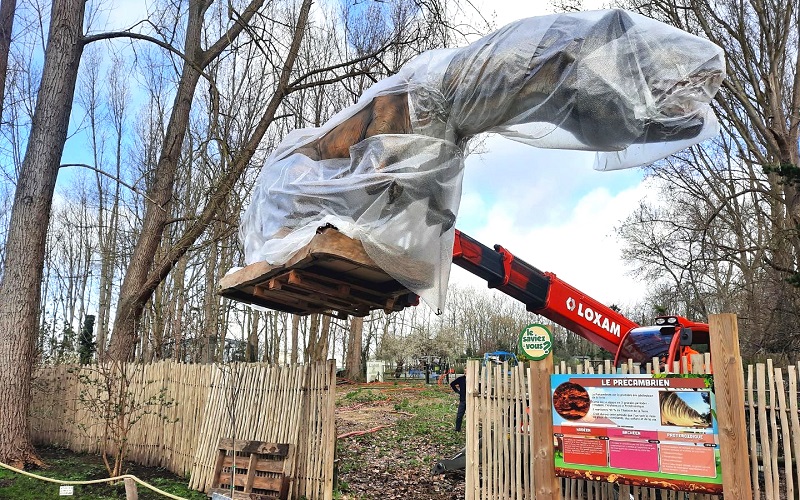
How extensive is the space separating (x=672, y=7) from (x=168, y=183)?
44.3 feet

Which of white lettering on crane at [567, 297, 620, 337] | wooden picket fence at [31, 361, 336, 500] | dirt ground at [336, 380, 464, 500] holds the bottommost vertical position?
dirt ground at [336, 380, 464, 500]

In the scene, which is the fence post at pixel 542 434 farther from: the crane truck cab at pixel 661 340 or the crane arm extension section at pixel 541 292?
the crane truck cab at pixel 661 340

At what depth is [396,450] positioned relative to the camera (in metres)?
10.9

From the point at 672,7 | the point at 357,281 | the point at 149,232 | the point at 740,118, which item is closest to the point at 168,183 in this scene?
the point at 149,232

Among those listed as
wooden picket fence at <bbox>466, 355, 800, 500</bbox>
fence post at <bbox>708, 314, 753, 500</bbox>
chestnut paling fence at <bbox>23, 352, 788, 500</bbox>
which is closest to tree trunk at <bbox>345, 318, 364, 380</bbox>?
chestnut paling fence at <bbox>23, 352, 788, 500</bbox>

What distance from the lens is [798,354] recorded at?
491 inches

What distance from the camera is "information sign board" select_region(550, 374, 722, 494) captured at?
Answer: 454 cm

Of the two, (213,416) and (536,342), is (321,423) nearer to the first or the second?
(213,416)

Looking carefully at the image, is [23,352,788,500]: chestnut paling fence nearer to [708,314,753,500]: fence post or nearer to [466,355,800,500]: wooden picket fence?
[466,355,800,500]: wooden picket fence

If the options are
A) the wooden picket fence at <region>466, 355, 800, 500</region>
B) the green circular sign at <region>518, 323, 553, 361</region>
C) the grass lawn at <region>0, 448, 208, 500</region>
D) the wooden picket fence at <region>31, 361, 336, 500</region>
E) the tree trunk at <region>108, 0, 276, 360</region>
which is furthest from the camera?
the tree trunk at <region>108, 0, 276, 360</region>

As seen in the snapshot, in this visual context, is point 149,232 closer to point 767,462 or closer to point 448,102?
point 448,102

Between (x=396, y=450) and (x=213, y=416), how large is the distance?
4068 millimetres

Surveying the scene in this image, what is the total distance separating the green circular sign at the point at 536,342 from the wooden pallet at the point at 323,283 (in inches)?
46.0

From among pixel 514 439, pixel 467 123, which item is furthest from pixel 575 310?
pixel 467 123
